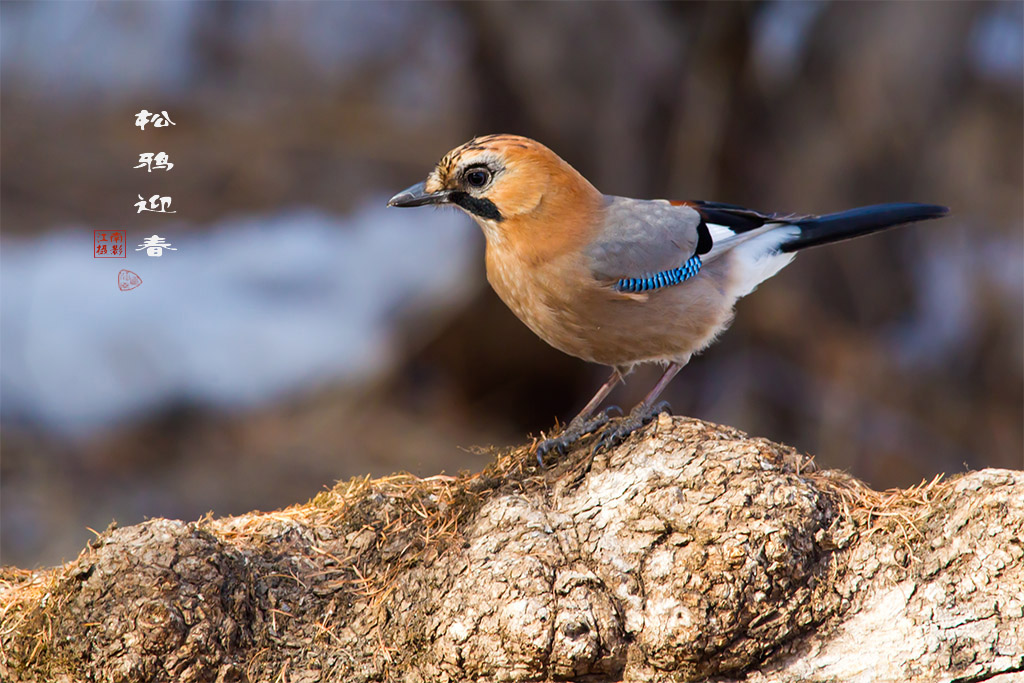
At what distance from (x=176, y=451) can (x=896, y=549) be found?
244 inches

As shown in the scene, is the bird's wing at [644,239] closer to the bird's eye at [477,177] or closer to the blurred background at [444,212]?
the bird's eye at [477,177]

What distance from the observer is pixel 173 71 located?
6.51 m

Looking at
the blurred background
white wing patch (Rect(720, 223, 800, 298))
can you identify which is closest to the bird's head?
white wing patch (Rect(720, 223, 800, 298))

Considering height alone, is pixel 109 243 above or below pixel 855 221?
above

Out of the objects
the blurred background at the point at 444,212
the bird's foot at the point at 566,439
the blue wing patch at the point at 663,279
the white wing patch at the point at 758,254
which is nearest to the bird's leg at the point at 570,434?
the bird's foot at the point at 566,439

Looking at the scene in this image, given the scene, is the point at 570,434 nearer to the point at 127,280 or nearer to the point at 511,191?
the point at 511,191

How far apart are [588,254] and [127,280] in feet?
15.1

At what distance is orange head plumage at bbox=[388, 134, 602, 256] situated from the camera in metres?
3.46

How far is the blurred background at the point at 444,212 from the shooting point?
6496 millimetres

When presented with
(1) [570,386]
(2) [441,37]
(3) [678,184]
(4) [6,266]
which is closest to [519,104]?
(2) [441,37]

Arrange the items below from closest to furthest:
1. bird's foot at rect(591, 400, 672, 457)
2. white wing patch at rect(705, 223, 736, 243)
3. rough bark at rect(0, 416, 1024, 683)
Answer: rough bark at rect(0, 416, 1024, 683), bird's foot at rect(591, 400, 672, 457), white wing patch at rect(705, 223, 736, 243)

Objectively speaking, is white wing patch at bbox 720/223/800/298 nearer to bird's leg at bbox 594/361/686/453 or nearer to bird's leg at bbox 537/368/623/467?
bird's leg at bbox 594/361/686/453

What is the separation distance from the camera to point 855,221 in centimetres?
381

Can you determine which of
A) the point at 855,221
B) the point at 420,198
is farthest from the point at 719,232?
the point at 420,198
